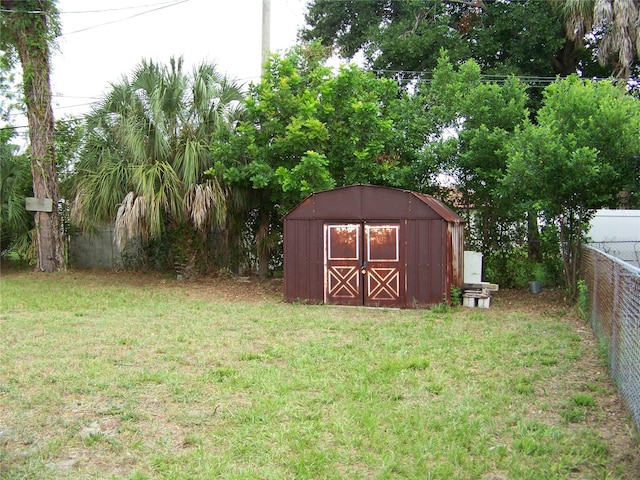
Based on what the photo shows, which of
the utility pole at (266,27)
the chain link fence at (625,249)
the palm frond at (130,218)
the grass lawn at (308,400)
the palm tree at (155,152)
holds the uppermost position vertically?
the utility pole at (266,27)

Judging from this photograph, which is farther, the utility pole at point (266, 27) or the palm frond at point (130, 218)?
the utility pole at point (266, 27)

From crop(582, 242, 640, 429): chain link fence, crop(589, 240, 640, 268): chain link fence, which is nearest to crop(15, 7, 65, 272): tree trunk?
crop(582, 242, 640, 429): chain link fence

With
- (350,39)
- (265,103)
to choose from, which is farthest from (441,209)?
(350,39)

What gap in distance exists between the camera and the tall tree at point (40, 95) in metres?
14.6

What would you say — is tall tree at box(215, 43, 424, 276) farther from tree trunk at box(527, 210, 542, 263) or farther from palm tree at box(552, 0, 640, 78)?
palm tree at box(552, 0, 640, 78)

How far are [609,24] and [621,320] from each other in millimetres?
11869

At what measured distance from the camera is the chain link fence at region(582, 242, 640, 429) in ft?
14.9

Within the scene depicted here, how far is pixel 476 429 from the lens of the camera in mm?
4484

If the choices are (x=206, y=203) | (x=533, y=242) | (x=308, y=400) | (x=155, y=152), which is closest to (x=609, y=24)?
(x=533, y=242)

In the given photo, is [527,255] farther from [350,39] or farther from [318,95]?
[350,39]

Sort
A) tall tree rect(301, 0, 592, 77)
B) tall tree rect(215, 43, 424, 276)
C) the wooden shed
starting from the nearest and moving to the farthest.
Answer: the wooden shed < tall tree rect(215, 43, 424, 276) < tall tree rect(301, 0, 592, 77)

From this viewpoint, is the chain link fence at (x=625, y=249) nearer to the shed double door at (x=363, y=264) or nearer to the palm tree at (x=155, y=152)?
the shed double door at (x=363, y=264)

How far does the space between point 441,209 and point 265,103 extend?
4411mm

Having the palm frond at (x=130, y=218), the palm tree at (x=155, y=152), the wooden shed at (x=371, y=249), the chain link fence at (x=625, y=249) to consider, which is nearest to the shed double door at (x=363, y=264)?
the wooden shed at (x=371, y=249)
